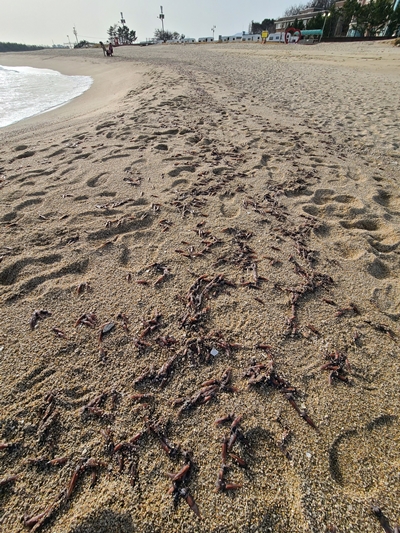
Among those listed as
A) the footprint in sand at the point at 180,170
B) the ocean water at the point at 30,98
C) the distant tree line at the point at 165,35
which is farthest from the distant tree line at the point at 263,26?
the footprint in sand at the point at 180,170

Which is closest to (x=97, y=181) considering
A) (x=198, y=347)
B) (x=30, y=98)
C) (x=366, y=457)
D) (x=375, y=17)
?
(x=198, y=347)

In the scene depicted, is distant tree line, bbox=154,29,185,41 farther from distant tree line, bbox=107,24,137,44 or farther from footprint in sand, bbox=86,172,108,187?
footprint in sand, bbox=86,172,108,187

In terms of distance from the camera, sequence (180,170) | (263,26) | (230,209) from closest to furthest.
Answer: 1. (230,209)
2. (180,170)
3. (263,26)

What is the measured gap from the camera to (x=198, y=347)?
189 cm

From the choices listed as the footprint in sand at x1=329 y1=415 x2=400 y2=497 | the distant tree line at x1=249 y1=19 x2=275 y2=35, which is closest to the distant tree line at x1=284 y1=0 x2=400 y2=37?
the distant tree line at x1=249 y1=19 x2=275 y2=35

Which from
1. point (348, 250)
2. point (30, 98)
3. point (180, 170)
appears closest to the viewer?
point (348, 250)

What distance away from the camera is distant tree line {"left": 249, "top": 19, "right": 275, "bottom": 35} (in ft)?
242

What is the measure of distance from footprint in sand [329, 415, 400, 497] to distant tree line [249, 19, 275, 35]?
96.5m

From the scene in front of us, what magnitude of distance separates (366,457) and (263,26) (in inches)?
4119

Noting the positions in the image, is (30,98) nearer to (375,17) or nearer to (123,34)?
(375,17)

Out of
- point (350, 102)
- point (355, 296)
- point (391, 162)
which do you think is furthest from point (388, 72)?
point (355, 296)

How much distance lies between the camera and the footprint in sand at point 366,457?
53.0 inches

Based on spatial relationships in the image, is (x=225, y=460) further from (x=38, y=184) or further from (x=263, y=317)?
(x=38, y=184)

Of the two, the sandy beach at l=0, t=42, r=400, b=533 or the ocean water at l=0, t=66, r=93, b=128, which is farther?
the ocean water at l=0, t=66, r=93, b=128
